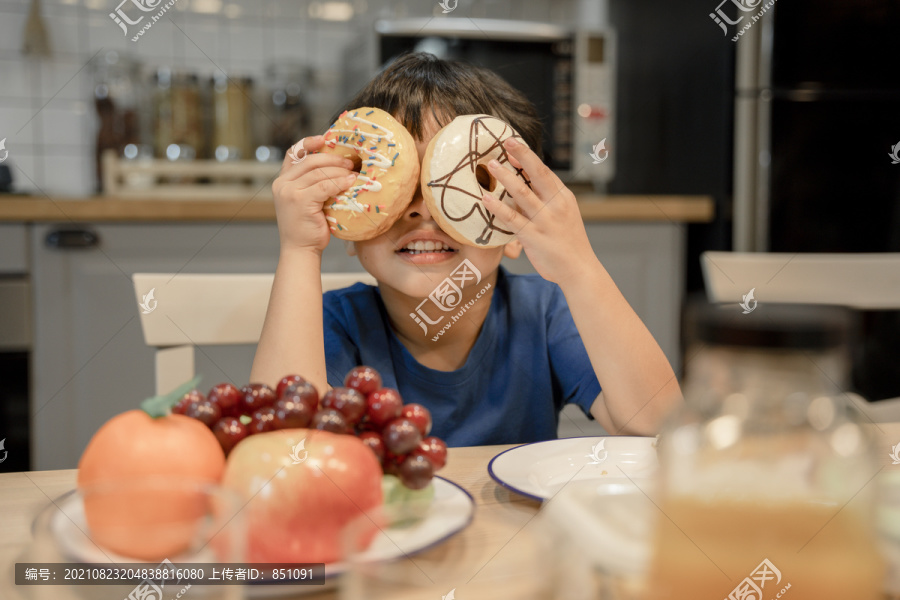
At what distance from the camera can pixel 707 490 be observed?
320 mm

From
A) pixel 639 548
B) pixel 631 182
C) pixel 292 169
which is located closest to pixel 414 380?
pixel 292 169

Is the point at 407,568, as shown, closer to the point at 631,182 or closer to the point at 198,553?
the point at 198,553

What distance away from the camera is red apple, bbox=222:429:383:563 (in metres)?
0.38

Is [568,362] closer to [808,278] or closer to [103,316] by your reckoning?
[808,278]

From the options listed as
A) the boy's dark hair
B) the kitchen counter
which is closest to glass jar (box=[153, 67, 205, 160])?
the kitchen counter

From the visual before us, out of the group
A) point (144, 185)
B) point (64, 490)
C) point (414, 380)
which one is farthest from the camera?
point (144, 185)

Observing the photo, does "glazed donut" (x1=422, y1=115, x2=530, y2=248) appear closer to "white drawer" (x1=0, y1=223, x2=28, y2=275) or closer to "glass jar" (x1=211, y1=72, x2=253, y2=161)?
"white drawer" (x1=0, y1=223, x2=28, y2=275)

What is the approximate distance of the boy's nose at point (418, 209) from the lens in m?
0.92

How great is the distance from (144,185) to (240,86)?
0.44 m

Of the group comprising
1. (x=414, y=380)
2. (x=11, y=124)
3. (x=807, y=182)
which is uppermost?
(x=11, y=124)

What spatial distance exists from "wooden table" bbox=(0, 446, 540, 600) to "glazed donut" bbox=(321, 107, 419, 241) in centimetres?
32
